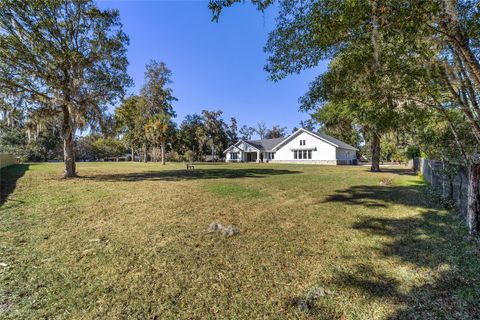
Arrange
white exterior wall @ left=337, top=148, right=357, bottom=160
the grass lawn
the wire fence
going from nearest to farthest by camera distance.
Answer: the grass lawn < the wire fence < white exterior wall @ left=337, top=148, right=357, bottom=160

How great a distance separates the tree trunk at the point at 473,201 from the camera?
5410 millimetres

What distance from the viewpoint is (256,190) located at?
→ 32.8ft

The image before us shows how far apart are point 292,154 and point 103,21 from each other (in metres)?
31.4

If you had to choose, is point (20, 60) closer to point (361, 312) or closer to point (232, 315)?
point (232, 315)

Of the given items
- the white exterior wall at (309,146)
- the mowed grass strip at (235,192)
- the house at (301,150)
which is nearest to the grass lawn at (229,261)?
the mowed grass strip at (235,192)

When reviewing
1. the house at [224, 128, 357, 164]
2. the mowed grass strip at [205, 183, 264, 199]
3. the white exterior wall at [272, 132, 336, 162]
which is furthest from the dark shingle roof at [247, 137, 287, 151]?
the mowed grass strip at [205, 183, 264, 199]

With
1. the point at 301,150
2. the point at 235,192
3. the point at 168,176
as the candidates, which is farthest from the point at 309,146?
the point at 235,192

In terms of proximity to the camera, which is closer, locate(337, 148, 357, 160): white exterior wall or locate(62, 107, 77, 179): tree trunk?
locate(62, 107, 77, 179): tree trunk

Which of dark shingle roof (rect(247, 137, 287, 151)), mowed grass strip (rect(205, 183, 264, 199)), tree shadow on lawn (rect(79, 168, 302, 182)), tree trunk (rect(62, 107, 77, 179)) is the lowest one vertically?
mowed grass strip (rect(205, 183, 264, 199))

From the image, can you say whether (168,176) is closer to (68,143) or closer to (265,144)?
(68,143)

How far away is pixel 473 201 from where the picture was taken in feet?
17.9

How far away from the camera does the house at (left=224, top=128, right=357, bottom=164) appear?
113 ft

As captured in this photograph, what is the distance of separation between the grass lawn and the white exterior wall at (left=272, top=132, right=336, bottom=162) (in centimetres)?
2772

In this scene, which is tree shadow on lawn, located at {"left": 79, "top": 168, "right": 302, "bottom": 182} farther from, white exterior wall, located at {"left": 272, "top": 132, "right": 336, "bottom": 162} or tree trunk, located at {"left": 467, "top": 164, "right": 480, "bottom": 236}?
white exterior wall, located at {"left": 272, "top": 132, "right": 336, "bottom": 162}
